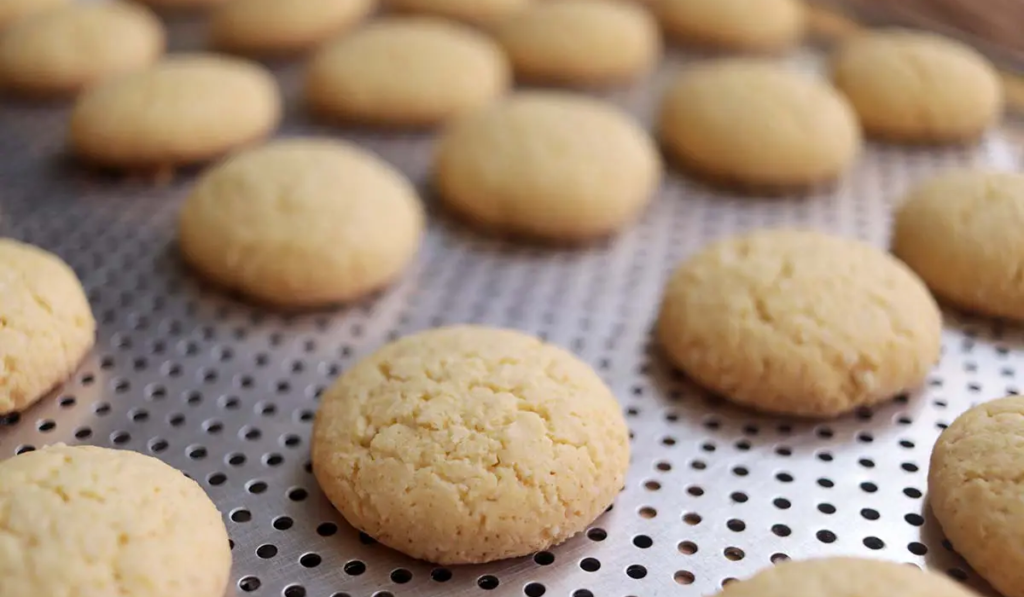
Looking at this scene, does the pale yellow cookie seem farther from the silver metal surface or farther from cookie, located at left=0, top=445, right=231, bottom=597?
Answer: cookie, located at left=0, top=445, right=231, bottom=597

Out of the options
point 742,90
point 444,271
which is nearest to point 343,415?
point 444,271

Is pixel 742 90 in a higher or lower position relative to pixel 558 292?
higher

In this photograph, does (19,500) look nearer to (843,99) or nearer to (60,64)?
(60,64)

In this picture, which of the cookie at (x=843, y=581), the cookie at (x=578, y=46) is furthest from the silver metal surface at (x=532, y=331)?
the cookie at (x=578, y=46)

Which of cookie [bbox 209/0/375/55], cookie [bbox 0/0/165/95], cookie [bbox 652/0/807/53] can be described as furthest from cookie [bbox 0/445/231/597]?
cookie [bbox 652/0/807/53]

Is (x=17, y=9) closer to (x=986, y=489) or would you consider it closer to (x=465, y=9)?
(x=465, y=9)

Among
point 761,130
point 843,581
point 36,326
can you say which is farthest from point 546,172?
point 843,581

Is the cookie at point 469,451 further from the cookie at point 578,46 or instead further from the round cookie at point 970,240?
the cookie at point 578,46

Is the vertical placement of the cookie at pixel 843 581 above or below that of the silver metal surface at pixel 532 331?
above
